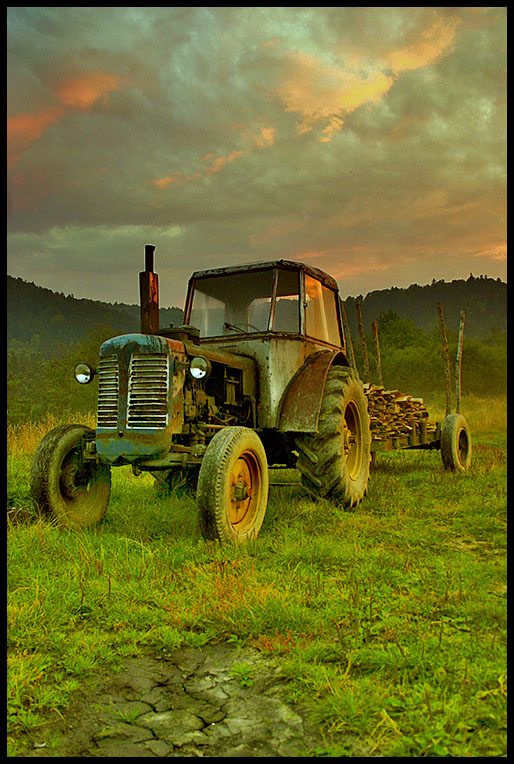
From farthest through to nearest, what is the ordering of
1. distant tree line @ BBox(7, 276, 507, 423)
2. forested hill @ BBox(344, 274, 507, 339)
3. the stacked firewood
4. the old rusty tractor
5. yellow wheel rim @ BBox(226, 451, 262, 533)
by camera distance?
forested hill @ BBox(344, 274, 507, 339), distant tree line @ BBox(7, 276, 507, 423), the stacked firewood, the old rusty tractor, yellow wheel rim @ BBox(226, 451, 262, 533)

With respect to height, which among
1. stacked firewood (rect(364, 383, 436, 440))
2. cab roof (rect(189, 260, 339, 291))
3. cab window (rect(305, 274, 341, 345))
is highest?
cab roof (rect(189, 260, 339, 291))

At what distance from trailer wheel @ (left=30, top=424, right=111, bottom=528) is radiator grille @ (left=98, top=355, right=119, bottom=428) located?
1.38 ft

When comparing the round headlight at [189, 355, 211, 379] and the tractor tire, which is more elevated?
the round headlight at [189, 355, 211, 379]

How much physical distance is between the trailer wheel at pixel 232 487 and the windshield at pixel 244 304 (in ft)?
6.03

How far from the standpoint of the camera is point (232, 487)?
4.81m

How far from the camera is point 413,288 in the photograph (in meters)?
113

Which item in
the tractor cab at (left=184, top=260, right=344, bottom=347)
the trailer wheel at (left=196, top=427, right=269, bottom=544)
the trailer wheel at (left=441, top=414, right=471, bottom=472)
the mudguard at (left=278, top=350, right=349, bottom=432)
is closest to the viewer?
the trailer wheel at (left=196, top=427, right=269, bottom=544)

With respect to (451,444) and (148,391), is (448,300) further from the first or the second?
(148,391)

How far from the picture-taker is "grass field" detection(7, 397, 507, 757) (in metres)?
2.24

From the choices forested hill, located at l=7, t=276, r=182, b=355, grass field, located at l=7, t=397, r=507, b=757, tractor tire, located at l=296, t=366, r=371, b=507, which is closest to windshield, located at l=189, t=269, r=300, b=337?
tractor tire, located at l=296, t=366, r=371, b=507

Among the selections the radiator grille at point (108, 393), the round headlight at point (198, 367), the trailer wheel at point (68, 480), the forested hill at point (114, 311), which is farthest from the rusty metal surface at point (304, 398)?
the forested hill at point (114, 311)

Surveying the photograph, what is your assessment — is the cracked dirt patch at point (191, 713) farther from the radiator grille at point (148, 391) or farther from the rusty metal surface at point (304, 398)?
the rusty metal surface at point (304, 398)

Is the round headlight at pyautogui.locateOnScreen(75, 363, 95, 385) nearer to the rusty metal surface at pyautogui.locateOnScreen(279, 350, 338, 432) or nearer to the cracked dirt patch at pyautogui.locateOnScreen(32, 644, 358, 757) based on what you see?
the rusty metal surface at pyautogui.locateOnScreen(279, 350, 338, 432)

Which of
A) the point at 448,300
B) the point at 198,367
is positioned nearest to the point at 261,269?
the point at 198,367
